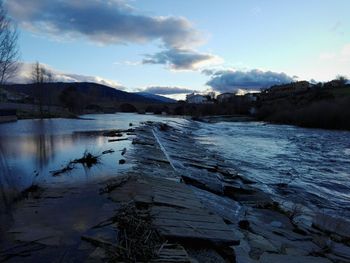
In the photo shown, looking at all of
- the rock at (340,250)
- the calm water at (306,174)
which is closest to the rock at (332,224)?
the rock at (340,250)

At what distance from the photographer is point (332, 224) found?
1077 centimetres

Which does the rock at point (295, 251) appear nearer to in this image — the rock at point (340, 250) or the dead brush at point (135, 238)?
the rock at point (340, 250)

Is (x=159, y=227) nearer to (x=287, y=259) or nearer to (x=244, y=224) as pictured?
(x=287, y=259)

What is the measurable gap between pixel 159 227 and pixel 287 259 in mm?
2475

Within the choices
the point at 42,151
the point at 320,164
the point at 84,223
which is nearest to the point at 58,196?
the point at 84,223

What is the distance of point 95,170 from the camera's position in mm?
13883

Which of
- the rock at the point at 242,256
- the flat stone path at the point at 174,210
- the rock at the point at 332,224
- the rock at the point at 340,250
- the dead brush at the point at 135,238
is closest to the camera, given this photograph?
the dead brush at the point at 135,238

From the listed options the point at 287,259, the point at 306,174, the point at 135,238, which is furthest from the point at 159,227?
the point at 306,174

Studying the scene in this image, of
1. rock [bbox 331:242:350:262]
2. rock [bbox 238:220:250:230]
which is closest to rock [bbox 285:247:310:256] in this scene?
rock [bbox 331:242:350:262]

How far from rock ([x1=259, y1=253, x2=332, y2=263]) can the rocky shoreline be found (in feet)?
0.07

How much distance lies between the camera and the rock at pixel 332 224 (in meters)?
10.1

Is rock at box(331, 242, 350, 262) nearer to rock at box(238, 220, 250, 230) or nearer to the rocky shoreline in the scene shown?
the rocky shoreline

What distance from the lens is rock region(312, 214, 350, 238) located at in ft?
33.3

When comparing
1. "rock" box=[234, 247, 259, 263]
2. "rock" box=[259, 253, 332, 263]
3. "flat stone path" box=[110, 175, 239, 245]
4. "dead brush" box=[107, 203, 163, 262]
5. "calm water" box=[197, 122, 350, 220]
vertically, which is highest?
"dead brush" box=[107, 203, 163, 262]
